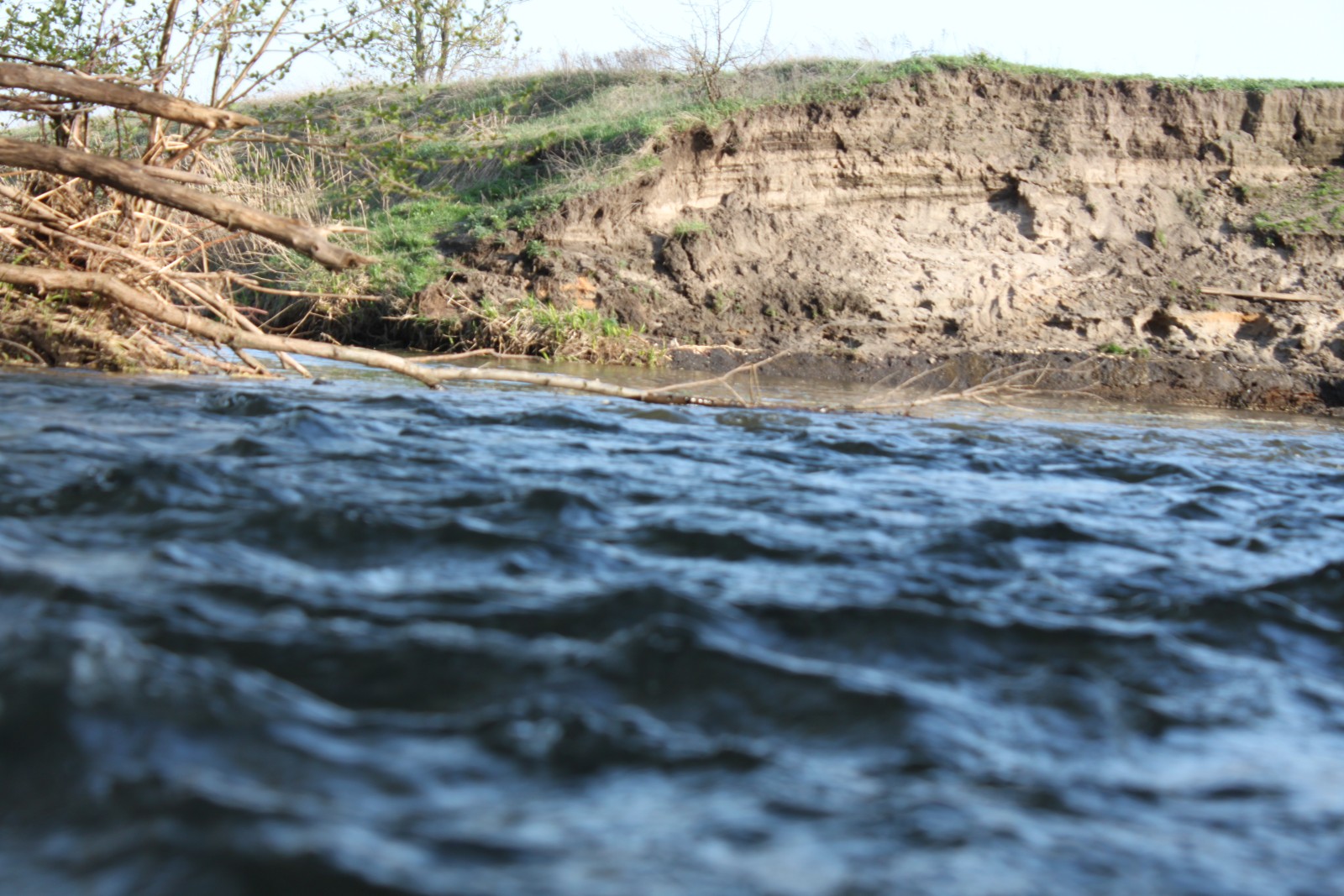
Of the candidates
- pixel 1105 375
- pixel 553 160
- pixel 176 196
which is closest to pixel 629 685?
pixel 176 196

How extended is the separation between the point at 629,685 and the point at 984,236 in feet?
52.1

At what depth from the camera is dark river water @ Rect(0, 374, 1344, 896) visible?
75.7 inches

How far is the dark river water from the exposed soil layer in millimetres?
10760

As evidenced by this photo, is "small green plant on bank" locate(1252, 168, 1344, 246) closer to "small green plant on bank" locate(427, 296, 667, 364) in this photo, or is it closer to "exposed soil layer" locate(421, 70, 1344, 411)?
"exposed soil layer" locate(421, 70, 1344, 411)

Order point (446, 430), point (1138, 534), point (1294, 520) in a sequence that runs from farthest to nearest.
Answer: point (446, 430), point (1294, 520), point (1138, 534)

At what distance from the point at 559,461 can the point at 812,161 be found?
1279 centimetres

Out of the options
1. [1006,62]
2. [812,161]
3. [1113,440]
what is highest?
[1006,62]

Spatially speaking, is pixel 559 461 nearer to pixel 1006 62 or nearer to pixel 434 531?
pixel 434 531

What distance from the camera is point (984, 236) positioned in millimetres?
17328

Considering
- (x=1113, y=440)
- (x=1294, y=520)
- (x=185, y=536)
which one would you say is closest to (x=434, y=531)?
(x=185, y=536)

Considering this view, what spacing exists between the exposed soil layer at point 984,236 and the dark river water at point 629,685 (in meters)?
10.8

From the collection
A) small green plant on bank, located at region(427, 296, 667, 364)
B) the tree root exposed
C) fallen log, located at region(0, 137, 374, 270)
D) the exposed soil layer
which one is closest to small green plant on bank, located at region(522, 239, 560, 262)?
the exposed soil layer

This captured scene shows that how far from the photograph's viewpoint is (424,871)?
1.82 metres

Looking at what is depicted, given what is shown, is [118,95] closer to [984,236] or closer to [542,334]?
[542,334]
